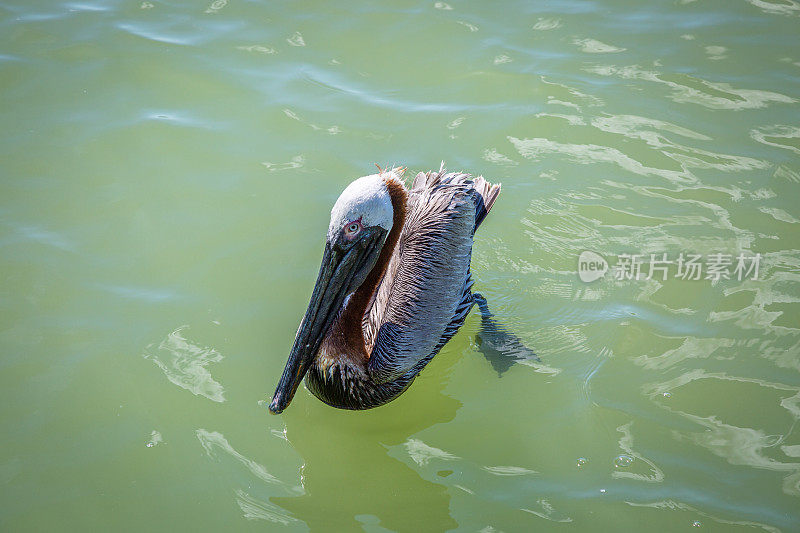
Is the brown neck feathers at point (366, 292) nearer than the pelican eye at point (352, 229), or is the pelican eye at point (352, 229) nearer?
the pelican eye at point (352, 229)

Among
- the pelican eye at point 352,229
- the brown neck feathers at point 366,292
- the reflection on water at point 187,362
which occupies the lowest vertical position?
the reflection on water at point 187,362

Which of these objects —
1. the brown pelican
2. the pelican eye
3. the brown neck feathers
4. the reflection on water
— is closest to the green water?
the reflection on water

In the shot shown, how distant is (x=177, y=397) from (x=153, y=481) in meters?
0.54

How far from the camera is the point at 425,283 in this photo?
13.3 feet

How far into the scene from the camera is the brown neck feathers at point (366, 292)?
396cm

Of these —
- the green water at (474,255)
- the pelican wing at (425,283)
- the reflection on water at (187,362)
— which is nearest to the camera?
the green water at (474,255)

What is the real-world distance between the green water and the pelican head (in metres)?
0.47

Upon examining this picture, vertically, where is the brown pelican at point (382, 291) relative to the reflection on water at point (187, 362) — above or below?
above

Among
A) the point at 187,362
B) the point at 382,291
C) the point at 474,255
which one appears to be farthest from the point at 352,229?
the point at 474,255

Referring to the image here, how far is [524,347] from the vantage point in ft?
14.4

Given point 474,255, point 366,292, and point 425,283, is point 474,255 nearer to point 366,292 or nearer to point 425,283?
point 425,283

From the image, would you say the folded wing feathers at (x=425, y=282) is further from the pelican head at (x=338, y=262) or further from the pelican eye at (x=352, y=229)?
the pelican eye at (x=352, y=229)

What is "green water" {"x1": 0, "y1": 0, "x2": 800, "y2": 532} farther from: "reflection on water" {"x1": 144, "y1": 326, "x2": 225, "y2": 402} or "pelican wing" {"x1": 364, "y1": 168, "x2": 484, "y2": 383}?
"pelican wing" {"x1": 364, "y1": 168, "x2": 484, "y2": 383}

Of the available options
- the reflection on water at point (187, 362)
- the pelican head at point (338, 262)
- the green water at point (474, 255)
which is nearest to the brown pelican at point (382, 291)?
the pelican head at point (338, 262)
